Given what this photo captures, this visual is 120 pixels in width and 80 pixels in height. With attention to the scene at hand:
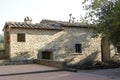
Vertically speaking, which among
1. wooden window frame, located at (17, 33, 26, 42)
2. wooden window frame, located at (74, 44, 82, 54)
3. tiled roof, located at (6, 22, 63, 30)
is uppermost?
tiled roof, located at (6, 22, 63, 30)

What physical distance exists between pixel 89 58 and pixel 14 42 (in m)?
10.7

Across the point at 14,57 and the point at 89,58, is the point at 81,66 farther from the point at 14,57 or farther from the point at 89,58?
the point at 14,57

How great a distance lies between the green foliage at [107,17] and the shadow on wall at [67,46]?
6036 millimetres

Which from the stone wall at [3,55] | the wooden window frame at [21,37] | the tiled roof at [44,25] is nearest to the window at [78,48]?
the tiled roof at [44,25]

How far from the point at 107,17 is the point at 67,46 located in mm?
9100

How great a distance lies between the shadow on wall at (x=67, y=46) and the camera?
26058 millimetres

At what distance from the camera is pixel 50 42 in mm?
25734

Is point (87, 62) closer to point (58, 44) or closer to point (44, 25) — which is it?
point (58, 44)

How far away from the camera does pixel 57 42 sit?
26484 millimetres

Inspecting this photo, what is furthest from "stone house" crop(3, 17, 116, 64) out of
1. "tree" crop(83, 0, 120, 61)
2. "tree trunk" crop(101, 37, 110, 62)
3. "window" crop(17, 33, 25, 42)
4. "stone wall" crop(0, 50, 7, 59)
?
"tree" crop(83, 0, 120, 61)

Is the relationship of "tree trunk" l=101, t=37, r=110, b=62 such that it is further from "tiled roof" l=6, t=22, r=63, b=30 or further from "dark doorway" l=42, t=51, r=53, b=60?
"dark doorway" l=42, t=51, r=53, b=60

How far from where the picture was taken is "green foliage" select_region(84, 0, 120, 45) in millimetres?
18297

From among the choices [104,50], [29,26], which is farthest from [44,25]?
[104,50]

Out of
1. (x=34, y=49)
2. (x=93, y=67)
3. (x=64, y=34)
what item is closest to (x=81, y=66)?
(x=93, y=67)
